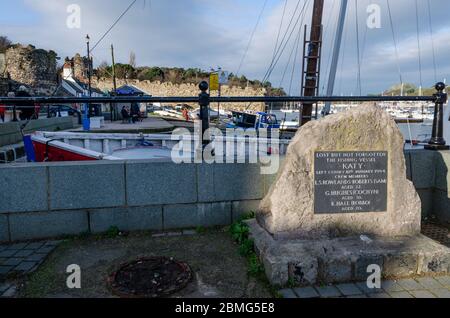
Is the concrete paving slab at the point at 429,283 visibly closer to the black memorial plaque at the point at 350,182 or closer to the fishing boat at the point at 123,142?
the black memorial plaque at the point at 350,182

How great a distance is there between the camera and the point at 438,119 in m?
4.97

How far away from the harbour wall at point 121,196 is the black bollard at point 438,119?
8.14 ft

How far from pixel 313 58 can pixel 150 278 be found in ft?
33.1

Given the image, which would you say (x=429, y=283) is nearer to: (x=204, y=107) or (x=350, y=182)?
(x=350, y=182)

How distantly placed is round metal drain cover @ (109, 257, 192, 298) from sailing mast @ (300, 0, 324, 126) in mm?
8621

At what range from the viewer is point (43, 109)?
23.5 m

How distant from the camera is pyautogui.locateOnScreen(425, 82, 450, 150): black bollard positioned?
192 inches

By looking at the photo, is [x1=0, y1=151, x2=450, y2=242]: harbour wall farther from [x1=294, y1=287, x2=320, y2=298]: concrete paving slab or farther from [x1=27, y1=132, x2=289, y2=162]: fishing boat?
[x1=27, y1=132, x2=289, y2=162]: fishing boat

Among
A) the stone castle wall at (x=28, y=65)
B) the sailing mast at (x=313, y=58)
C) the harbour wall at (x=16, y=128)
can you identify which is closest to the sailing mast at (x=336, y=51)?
the sailing mast at (x=313, y=58)

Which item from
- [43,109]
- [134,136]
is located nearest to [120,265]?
[134,136]

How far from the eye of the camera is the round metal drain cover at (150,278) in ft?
9.95

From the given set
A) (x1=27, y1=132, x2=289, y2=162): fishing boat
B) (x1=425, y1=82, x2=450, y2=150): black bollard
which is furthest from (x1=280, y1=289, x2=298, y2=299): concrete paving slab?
(x1=27, y1=132, x2=289, y2=162): fishing boat

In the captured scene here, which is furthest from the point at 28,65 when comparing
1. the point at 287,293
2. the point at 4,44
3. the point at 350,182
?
the point at 287,293
